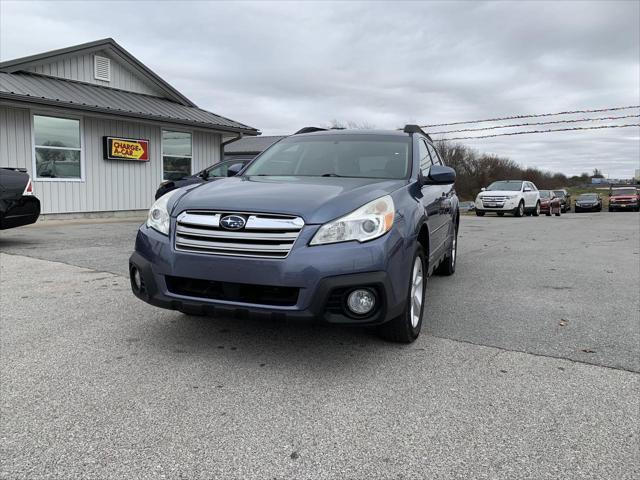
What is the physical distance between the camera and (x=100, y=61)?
605 inches

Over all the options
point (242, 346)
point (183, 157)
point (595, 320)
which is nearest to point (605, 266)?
point (595, 320)

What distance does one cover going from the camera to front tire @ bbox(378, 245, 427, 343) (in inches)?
139

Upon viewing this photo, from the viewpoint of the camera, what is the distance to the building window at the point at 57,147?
13039 millimetres

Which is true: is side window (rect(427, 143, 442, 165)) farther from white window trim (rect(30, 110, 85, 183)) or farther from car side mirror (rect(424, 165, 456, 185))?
white window trim (rect(30, 110, 85, 183))

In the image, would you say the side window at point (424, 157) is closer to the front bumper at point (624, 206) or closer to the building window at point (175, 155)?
the building window at point (175, 155)

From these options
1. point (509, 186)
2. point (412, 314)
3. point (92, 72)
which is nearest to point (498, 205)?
point (509, 186)

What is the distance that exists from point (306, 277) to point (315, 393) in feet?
2.11

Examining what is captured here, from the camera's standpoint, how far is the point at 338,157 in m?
4.57

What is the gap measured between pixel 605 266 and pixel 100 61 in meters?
14.2

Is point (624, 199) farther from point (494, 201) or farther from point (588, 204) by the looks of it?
point (494, 201)

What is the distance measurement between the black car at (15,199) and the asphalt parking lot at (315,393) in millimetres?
3170

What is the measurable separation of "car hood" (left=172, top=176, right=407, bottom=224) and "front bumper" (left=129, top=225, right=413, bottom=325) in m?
0.18

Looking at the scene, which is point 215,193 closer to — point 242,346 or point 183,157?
point 242,346

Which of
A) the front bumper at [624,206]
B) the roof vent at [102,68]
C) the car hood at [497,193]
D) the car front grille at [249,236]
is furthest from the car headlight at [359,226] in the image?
the front bumper at [624,206]
